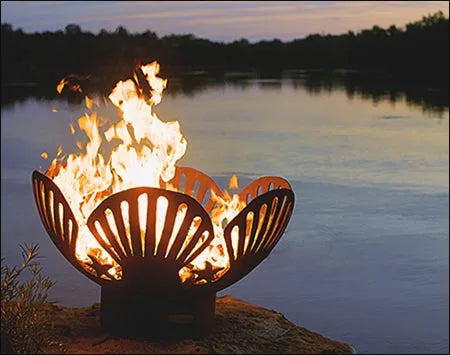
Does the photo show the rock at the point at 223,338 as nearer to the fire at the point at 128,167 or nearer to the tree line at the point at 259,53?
the fire at the point at 128,167

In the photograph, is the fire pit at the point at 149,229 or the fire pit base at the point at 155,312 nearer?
the fire pit at the point at 149,229

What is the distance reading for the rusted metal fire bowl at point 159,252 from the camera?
11.8ft

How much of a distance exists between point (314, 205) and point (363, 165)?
2.63 m

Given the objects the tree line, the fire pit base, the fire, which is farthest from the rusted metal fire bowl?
the tree line

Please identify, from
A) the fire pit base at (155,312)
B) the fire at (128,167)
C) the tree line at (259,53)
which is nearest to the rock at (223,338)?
the fire pit base at (155,312)

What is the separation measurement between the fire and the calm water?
1.12 m

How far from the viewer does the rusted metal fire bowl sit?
11.8 ft

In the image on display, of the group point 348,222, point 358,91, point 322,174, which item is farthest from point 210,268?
point 358,91

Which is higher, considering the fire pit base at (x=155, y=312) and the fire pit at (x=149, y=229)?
the fire pit at (x=149, y=229)

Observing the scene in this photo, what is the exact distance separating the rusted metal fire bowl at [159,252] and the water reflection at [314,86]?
11810mm

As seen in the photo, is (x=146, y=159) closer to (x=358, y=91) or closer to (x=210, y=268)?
(x=210, y=268)

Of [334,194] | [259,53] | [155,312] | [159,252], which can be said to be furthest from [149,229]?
[259,53]

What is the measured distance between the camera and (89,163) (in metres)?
4.04

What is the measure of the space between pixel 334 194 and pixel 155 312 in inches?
188
